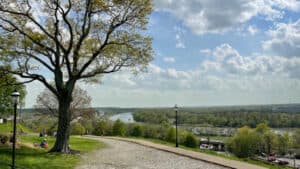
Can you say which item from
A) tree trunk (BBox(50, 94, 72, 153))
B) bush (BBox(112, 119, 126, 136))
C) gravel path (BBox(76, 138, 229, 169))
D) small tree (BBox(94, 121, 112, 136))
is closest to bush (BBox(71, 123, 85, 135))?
small tree (BBox(94, 121, 112, 136))

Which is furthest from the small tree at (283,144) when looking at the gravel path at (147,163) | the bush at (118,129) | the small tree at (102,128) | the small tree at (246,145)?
the gravel path at (147,163)

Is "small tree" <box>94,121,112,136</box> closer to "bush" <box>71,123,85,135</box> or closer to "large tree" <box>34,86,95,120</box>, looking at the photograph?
"bush" <box>71,123,85,135</box>

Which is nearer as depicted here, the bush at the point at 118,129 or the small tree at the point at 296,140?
the bush at the point at 118,129

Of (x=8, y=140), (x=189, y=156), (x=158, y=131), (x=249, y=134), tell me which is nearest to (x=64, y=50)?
(x=8, y=140)

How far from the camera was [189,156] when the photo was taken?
18.8m

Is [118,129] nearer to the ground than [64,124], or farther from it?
nearer to the ground

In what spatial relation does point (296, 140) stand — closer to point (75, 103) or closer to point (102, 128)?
point (102, 128)

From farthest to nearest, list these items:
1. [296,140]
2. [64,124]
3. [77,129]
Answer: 1. [296,140]
2. [77,129]
3. [64,124]

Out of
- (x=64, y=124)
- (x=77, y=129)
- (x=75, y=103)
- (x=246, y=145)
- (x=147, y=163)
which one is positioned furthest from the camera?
(x=246, y=145)

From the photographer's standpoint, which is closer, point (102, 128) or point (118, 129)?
point (118, 129)

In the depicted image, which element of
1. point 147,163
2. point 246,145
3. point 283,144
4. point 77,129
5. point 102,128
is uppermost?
point 147,163

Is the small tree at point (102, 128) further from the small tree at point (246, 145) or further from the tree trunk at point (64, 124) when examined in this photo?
the tree trunk at point (64, 124)

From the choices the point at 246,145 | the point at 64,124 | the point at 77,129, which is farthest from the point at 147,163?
the point at 246,145

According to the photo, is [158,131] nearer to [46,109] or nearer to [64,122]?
[46,109]
